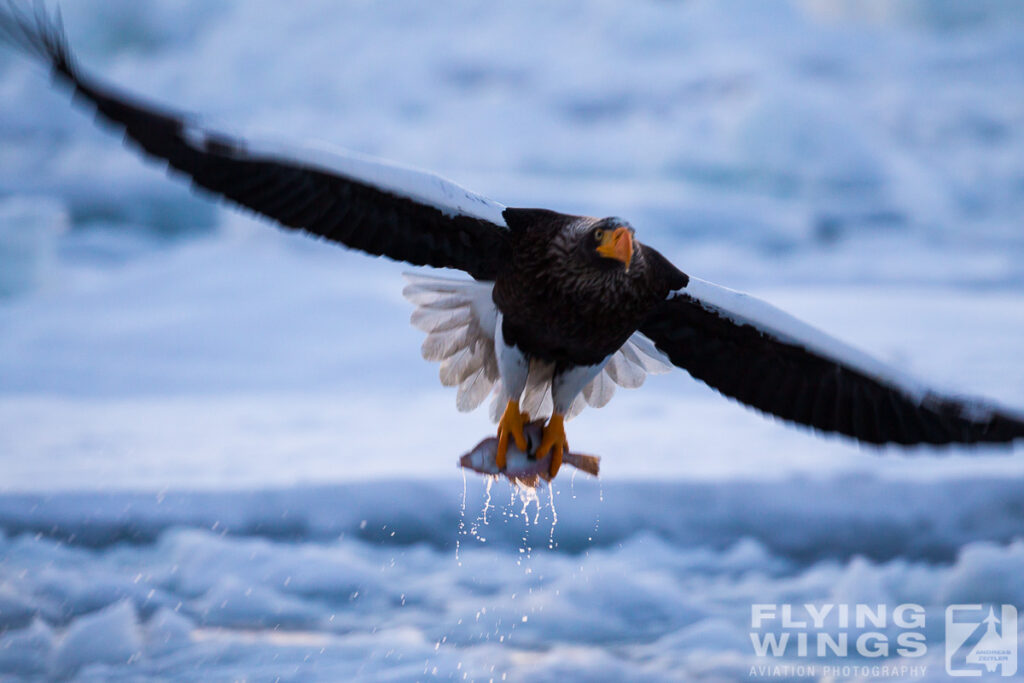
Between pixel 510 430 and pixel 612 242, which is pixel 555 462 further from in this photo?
pixel 612 242

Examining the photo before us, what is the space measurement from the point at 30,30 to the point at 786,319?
2826mm

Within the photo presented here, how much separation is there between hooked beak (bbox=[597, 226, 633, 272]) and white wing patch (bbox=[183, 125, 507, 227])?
481mm

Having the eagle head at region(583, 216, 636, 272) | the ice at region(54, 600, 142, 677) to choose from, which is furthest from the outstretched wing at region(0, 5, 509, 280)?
the ice at region(54, 600, 142, 677)

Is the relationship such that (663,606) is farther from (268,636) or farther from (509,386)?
(509,386)

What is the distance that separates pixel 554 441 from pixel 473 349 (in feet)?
1.98

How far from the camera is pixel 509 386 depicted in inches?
161

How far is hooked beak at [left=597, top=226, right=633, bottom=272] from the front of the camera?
3293 mm

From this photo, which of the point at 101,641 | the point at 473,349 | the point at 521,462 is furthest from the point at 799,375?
the point at 101,641

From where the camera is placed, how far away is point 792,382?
4141 millimetres

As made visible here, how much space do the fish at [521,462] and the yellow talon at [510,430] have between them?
0.02 meters

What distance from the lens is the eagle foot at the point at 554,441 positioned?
4082 mm

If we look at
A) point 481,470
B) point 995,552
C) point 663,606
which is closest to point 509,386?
point 481,470

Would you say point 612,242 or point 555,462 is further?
point 555,462

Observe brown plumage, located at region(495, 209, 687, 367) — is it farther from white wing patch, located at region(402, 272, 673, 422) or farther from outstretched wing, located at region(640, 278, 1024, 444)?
white wing patch, located at region(402, 272, 673, 422)
